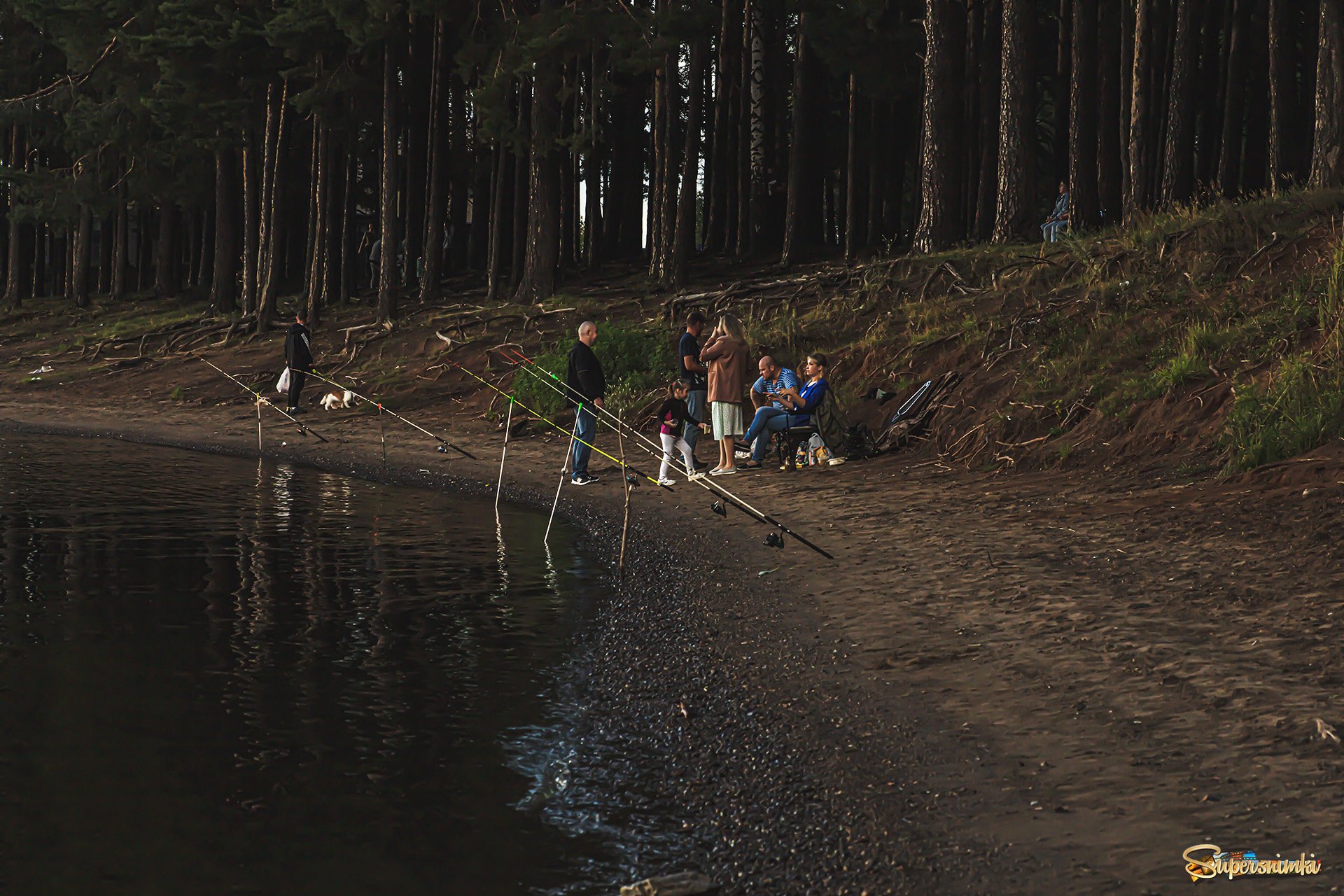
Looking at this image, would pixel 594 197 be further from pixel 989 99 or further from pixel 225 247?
pixel 989 99

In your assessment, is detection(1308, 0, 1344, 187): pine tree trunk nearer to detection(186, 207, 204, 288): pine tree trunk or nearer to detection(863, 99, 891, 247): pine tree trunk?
detection(863, 99, 891, 247): pine tree trunk

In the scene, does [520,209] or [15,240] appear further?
[15,240]

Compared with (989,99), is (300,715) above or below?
below

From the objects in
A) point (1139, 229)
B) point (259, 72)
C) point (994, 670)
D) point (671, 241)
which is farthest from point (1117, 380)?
point (259, 72)

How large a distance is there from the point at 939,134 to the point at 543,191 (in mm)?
8108

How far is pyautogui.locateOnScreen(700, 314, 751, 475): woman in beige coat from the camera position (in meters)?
14.3

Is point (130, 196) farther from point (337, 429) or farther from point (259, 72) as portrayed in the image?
point (337, 429)

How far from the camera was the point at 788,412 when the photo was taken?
14570mm

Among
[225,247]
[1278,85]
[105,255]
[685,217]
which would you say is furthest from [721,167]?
[105,255]

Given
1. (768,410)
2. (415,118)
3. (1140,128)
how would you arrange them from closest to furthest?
(768,410) → (1140,128) → (415,118)

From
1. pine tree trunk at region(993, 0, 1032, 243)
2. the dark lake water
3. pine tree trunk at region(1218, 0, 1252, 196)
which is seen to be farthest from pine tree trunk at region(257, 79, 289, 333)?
pine tree trunk at region(1218, 0, 1252, 196)

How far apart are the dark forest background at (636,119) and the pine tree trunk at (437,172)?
0.35 ft

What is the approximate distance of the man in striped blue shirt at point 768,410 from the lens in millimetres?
14586

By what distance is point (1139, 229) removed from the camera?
1769 cm
